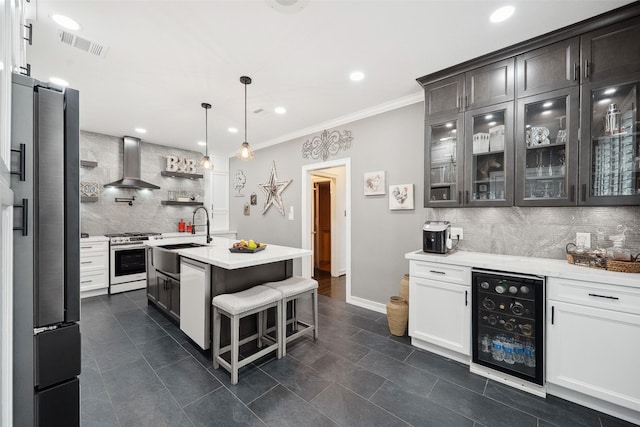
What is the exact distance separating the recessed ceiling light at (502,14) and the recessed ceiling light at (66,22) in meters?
3.09

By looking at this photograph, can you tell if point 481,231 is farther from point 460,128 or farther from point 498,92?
point 498,92

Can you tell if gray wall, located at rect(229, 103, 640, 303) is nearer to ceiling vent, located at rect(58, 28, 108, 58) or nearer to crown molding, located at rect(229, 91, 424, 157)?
crown molding, located at rect(229, 91, 424, 157)

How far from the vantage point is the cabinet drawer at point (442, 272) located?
2229 millimetres

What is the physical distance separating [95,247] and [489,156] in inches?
216

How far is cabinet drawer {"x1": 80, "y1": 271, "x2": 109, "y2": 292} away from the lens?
4.00 metres

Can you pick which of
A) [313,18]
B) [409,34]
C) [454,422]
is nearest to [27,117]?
[313,18]

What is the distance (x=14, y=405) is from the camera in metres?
0.82

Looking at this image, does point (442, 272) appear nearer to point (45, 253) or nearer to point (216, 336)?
point (216, 336)

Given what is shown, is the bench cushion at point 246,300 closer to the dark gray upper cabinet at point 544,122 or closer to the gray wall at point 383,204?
the gray wall at point 383,204

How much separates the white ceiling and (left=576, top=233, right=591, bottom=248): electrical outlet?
1.64 m

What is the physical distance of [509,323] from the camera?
2.04 meters

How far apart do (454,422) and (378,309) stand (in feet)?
6.05

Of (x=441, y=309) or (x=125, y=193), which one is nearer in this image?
(x=441, y=309)

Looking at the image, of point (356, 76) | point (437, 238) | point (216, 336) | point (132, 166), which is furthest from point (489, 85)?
point (132, 166)
